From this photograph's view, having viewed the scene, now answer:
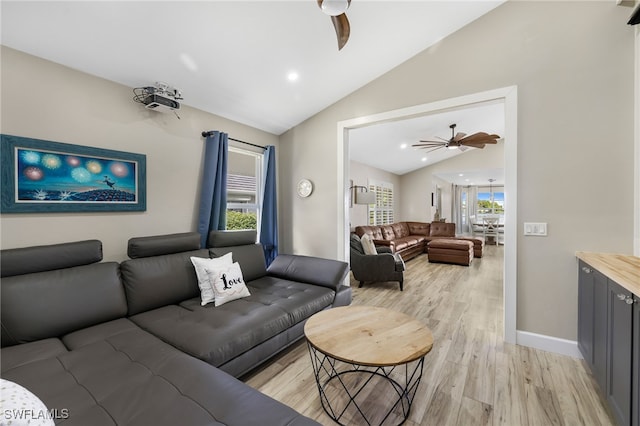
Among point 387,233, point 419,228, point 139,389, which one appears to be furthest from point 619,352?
point 419,228

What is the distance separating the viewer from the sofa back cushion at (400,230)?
7.28m

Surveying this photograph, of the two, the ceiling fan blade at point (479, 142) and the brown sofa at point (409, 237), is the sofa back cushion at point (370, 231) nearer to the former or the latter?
the brown sofa at point (409, 237)

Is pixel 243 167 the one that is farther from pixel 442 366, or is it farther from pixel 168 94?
pixel 442 366

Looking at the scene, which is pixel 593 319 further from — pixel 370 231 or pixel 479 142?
pixel 370 231

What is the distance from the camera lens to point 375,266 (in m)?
4.23

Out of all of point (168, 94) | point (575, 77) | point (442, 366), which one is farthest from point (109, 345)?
point (575, 77)

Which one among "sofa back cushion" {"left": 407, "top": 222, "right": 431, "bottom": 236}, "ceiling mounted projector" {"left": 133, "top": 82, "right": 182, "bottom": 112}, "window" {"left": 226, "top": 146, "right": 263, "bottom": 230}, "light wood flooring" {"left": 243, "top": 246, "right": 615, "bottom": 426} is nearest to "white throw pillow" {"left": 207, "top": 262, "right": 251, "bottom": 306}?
"light wood flooring" {"left": 243, "top": 246, "right": 615, "bottom": 426}

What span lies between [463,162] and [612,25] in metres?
6.43

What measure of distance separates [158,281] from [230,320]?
800 mm

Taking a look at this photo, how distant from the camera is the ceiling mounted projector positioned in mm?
2410

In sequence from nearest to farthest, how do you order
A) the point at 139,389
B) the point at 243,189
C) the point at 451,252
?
the point at 139,389
the point at 243,189
the point at 451,252

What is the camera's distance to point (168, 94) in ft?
8.24

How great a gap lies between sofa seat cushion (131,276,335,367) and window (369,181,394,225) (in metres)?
5.05

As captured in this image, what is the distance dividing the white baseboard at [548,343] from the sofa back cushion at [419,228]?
5.77m
